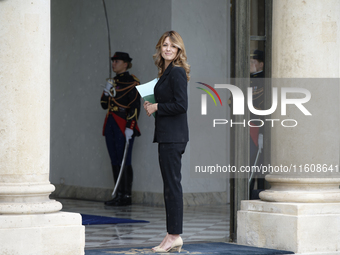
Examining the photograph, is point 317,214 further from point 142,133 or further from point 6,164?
point 142,133

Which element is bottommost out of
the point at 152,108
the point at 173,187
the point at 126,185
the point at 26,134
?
the point at 126,185

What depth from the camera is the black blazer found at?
4.52 meters

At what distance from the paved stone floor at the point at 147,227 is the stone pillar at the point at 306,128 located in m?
0.62

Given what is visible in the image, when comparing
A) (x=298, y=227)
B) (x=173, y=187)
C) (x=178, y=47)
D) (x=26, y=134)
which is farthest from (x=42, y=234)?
(x=298, y=227)

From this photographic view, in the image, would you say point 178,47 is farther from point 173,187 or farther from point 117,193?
point 117,193

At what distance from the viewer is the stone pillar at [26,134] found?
4.08 metres

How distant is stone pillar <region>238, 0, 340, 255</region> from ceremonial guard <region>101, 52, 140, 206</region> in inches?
165

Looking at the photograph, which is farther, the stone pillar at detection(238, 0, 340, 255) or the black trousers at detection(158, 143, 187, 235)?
the stone pillar at detection(238, 0, 340, 255)

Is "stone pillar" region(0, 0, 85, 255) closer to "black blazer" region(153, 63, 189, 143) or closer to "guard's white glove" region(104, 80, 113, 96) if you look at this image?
"black blazer" region(153, 63, 189, 143)

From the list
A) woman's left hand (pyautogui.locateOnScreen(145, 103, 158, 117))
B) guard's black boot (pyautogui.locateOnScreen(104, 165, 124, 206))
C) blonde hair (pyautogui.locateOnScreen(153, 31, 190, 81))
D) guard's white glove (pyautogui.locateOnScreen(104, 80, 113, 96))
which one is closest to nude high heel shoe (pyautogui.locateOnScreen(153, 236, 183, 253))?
woman's left hand (pyautogui.locateOnScreen(145, 103, 158, 117))

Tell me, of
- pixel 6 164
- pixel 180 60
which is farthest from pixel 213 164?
pixel 6 164

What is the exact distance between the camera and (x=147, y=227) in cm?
654

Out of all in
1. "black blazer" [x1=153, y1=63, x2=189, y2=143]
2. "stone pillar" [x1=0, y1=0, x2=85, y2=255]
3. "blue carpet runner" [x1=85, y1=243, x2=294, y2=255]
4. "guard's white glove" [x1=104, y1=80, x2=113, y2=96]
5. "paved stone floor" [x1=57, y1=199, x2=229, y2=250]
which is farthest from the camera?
"guard's white glove" [x1=104, y1=80, x2=113, y2=96]

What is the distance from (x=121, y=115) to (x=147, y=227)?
3.08 m
